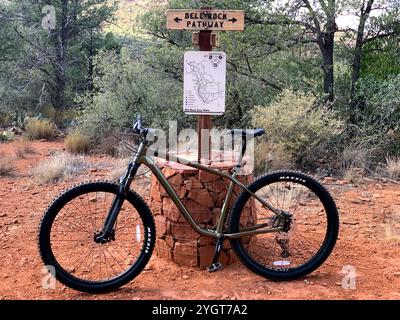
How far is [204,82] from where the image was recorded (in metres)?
3.75

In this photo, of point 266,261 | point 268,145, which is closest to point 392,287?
point 266,261

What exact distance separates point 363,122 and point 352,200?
2854mm

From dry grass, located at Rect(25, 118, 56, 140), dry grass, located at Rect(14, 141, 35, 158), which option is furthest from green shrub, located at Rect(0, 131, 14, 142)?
dry grass, located at Rect(14, 141, 35, 158)

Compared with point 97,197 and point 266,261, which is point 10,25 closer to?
point 97,197

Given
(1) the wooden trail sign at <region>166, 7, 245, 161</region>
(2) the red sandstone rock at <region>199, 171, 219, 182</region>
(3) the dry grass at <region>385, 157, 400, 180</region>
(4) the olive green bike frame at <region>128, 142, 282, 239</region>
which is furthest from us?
(3) the dry grass at <region>385, 157, 400, 180</region>

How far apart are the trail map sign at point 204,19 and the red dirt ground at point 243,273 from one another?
176cm

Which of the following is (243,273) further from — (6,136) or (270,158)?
(6,136)

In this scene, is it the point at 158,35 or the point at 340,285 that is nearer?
the point at 340,285

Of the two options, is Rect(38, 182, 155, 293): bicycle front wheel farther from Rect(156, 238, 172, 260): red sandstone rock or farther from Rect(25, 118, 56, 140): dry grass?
Rect(25, 118, 56, 140): dry grass

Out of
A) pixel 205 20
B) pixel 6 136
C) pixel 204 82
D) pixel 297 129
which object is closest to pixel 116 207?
pixel 204 82

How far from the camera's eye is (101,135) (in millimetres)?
9438

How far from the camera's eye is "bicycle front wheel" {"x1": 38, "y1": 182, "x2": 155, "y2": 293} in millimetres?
3064

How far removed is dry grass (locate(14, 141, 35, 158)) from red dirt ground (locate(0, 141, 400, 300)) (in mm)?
3347

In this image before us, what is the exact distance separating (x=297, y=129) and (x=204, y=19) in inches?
161
